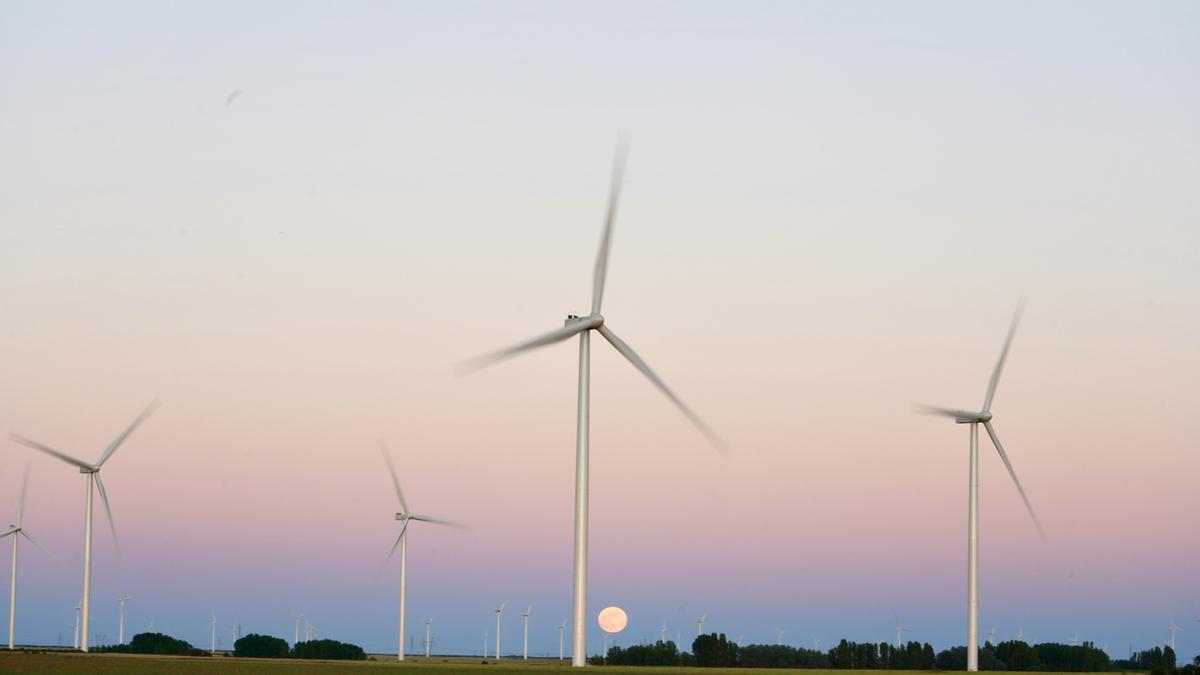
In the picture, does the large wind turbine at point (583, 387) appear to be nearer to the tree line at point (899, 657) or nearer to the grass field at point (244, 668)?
the grass field at point (244, 668)

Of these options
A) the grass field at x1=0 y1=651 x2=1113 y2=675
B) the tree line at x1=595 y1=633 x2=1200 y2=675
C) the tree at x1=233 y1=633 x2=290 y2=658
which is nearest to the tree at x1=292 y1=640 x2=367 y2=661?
the tree at x1=233 y1=633 x2=290 y2=658

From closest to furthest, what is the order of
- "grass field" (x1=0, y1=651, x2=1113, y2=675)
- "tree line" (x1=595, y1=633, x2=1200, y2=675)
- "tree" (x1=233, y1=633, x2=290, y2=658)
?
"grass field" (x1=0, y1=651, x2=1113, y2=675) → "tree line" (x1=595, y1=633, x2=1200, y2=675) → "tree" (x1=233, y1=633, x2=290, y2=658)

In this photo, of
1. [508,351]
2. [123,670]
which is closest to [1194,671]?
[508,351]

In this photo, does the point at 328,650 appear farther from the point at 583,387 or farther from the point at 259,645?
the point at 583,387

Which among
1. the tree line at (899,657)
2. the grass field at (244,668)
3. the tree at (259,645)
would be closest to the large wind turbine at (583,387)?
the grass field at (244,668)

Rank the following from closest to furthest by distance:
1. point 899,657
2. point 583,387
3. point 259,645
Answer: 1. point 583,387
2. point 899,657
3. point 259,645

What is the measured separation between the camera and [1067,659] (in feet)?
572

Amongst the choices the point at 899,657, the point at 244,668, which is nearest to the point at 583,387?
the point at 244,668

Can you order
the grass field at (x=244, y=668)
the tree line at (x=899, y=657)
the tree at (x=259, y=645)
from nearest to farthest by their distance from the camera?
the grass field at (x=244, y=668)
the tree line at (x=899, y=657)
the tree at (x=259, y=645)

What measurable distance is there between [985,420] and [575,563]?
44731mm

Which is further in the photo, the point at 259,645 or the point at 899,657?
the point at 259,645

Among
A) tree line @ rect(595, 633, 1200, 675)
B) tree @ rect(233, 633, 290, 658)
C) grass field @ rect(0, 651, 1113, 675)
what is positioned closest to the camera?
grass field @ rect(0, 651, 1113, 675)

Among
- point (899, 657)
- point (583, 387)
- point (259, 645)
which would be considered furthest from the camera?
point (259, 645)

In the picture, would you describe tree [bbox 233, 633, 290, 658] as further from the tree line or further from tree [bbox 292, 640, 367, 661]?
the tree line
